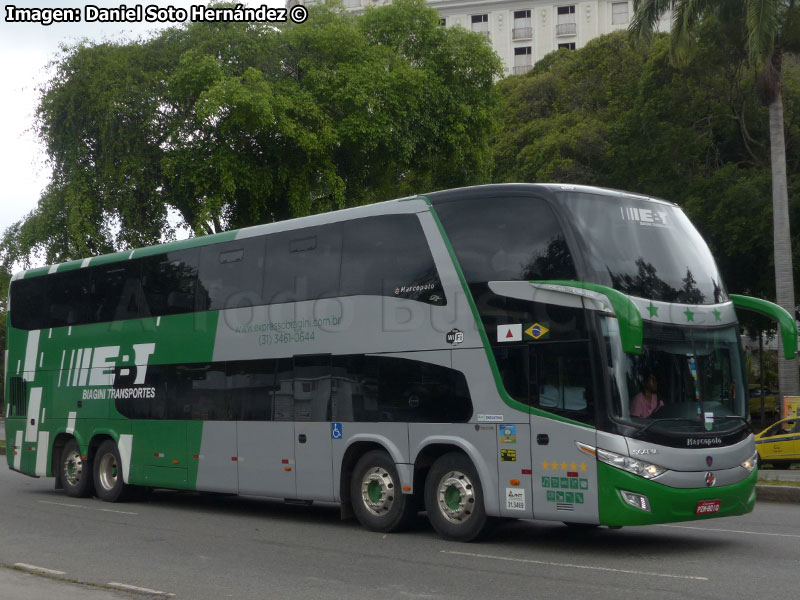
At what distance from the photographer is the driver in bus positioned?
1073 centimetres

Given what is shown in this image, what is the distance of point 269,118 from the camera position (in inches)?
1034

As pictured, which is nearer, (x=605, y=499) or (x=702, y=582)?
(x=702, y=582)

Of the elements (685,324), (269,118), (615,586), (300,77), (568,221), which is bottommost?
(615,586)

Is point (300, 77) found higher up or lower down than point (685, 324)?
higher up

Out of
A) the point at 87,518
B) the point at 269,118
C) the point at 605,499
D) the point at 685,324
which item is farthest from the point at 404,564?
the point at 269,118

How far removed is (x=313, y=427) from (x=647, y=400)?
4.99m

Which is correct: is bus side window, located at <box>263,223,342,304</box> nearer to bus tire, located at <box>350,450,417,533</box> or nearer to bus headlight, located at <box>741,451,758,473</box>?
bus tire, located at <box>350,450,417,533</box>

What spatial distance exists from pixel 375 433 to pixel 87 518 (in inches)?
197

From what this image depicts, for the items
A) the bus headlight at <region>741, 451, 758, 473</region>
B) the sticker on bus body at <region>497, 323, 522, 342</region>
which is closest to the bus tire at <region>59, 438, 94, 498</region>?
the sticker on bus body at <region>497, 323, 522, 342</region>

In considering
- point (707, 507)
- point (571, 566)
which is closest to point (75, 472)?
point (571, 566)

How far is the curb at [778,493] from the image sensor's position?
639 inches

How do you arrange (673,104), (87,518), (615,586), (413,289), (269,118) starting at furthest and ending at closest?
1. (673,104)
2. (269,118)
3. (87,518)
4. (413,289)
5. (615,586)

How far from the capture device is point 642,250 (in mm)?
11383

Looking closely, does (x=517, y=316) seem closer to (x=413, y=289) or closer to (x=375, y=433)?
(x=413, y=289)
